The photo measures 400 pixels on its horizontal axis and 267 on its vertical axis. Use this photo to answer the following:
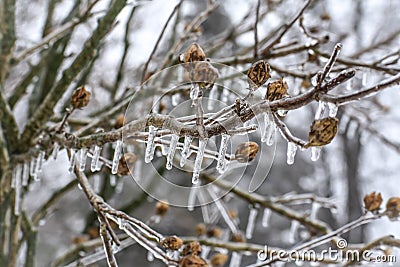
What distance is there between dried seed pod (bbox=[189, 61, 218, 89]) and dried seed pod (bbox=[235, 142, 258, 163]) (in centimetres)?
11

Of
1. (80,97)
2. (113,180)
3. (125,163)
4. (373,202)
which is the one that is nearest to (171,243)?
(125,163)

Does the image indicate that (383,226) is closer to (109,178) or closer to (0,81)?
(109,178)

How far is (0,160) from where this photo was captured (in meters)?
0.87

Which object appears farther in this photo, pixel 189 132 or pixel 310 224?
pixel 310 224

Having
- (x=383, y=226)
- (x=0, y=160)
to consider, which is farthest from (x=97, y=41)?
(x=383, y=226)

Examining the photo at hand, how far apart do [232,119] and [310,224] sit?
2.25ft

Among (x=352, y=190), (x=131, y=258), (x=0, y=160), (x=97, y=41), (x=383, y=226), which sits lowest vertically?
(x=0, y=160)

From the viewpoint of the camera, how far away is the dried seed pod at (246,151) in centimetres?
61

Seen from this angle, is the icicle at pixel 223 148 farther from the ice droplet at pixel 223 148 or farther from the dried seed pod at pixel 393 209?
the dried seed pod at pixel 393 209

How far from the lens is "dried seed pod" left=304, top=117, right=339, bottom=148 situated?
47 centimetres

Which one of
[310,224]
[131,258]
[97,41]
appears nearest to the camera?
[97,41]

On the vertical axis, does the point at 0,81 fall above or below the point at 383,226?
below

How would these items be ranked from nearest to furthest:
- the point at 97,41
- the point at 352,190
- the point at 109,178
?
1. the point at 97,41
2. the point at 109,178
3. the point at 352,190

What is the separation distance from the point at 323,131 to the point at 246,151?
6.4 inches
